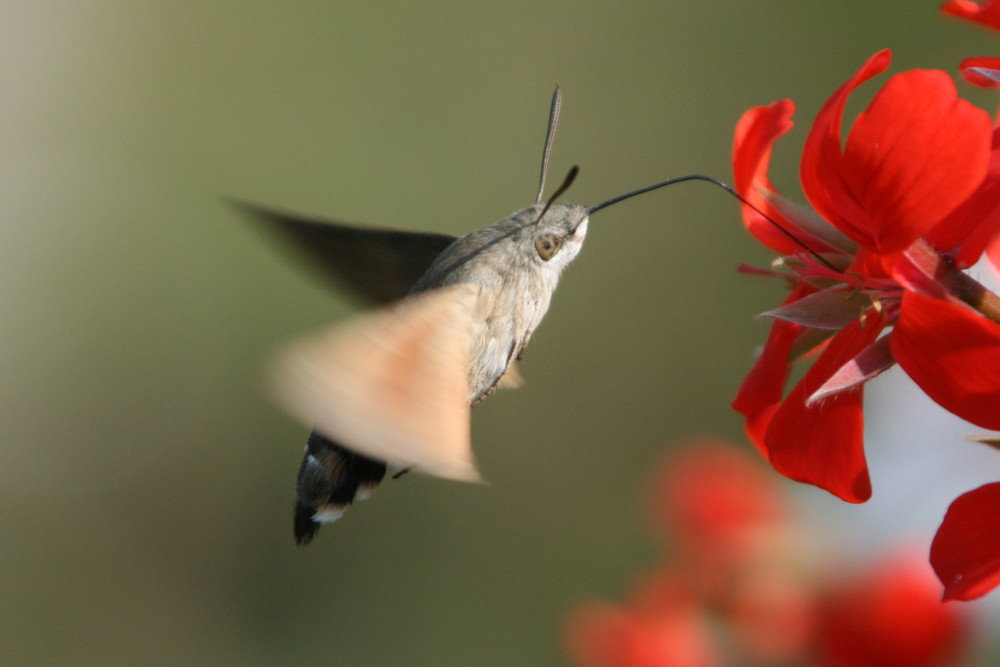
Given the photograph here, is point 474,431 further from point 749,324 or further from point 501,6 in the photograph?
point 501,6

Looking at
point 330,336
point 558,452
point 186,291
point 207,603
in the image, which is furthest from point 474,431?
point 330,336

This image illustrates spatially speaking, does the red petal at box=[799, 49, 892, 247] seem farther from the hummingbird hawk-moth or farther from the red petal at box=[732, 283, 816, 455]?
the hummingbird hawk-moth

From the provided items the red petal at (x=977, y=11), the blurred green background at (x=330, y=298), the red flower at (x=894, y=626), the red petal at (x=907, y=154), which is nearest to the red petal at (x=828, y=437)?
the red petal at (x=907, y=154)

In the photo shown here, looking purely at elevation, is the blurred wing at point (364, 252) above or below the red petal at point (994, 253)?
below

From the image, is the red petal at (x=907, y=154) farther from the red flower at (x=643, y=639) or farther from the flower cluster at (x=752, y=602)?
the red flower at (x=643, y=639)

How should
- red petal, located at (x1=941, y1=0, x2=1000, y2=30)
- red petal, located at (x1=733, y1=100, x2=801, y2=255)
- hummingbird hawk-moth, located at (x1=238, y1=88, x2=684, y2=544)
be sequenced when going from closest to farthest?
red petal, located at (x1=941, y1=0, x2=1000, y2=30)
red petal, located at (x1=733, y1=100, x2=801, y2=255)
hummingbird hawk-moth, located at (x1=238, y1=88, x2=684, y2=544)

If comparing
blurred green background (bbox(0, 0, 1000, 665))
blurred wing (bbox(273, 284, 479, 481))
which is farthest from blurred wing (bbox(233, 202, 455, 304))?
blurred green background (bbox(0, 0, 1000, 665))

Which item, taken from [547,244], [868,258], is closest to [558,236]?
[547,244]
